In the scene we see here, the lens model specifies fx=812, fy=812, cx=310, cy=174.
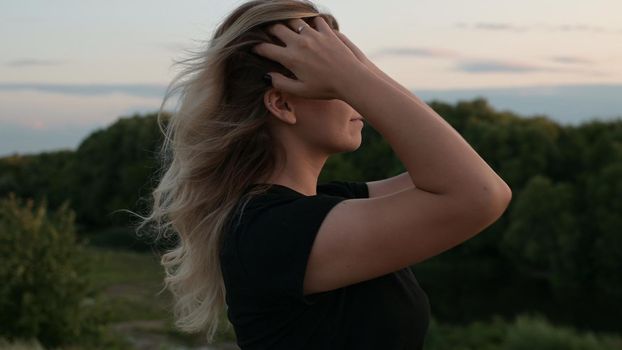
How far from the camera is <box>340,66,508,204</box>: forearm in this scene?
1.81 metres

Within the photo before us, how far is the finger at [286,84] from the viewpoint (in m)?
1.99

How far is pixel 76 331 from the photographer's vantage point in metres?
11.9

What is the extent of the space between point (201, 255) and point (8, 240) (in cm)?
1029

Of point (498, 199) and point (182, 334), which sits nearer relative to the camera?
point (498, 199)

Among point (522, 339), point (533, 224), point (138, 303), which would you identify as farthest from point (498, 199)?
point (533, 224)

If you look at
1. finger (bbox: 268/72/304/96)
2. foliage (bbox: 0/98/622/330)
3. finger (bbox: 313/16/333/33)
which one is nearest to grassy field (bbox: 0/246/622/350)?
finger (bbox: 268/72/304/96)

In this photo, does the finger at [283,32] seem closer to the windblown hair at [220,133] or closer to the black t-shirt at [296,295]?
the windblown hair at [220,133]

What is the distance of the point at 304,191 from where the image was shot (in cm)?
224

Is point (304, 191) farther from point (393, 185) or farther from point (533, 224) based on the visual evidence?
point (533, 224)

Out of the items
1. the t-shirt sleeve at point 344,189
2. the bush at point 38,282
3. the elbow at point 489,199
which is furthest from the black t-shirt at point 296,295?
the bush at point 38,282

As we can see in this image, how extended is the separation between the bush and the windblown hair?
9.73 m

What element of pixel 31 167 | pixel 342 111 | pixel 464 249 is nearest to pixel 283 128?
pixel 342 111

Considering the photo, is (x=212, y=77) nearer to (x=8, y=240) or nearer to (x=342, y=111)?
(x=342, y=111)

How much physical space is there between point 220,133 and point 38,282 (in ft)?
34.0
